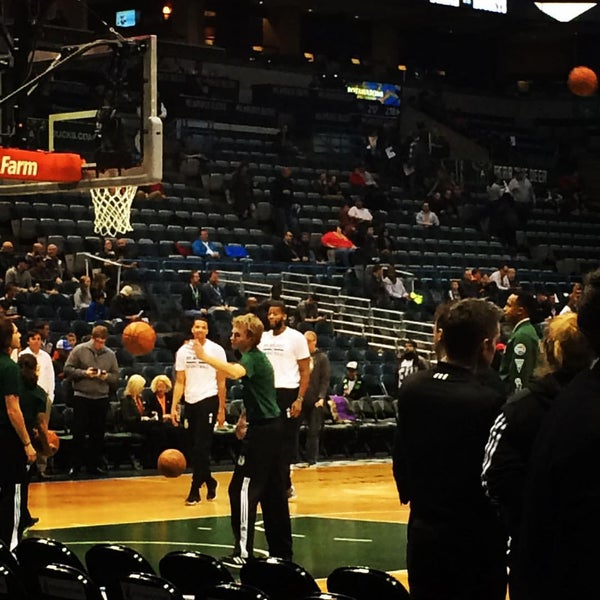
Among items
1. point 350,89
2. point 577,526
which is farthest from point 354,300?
point 577,526

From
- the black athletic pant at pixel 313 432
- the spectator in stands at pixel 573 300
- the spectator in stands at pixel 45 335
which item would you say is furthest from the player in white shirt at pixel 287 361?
the black athletic pant at pixel 313 432

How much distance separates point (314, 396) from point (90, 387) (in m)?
2.56

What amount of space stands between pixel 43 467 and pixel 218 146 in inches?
571

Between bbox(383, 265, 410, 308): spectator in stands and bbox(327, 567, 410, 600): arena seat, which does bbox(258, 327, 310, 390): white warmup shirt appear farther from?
bbox(383, 265, 410, 308): spectator in stands

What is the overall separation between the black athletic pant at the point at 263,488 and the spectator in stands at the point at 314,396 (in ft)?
17.3

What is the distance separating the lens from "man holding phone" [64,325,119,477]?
15.5 meters

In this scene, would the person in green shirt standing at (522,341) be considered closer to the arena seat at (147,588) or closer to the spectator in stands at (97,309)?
the arena seat at (147,588)

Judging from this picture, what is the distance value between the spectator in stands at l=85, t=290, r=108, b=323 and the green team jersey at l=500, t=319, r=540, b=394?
9034 mm

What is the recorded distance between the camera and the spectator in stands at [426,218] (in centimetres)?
2848

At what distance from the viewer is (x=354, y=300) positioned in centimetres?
2336

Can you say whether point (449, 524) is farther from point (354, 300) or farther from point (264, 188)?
point (264, 188)

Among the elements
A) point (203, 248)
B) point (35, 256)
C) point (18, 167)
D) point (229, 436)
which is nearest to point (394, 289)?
point (203, 248)

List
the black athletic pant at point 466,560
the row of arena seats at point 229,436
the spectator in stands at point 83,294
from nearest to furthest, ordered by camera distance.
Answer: the black athletic pant at point 466,560
the row of arena seats at point 229,436
the spectator in stands at point 83,294

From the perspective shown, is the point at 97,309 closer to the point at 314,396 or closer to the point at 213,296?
the point at 213,296
